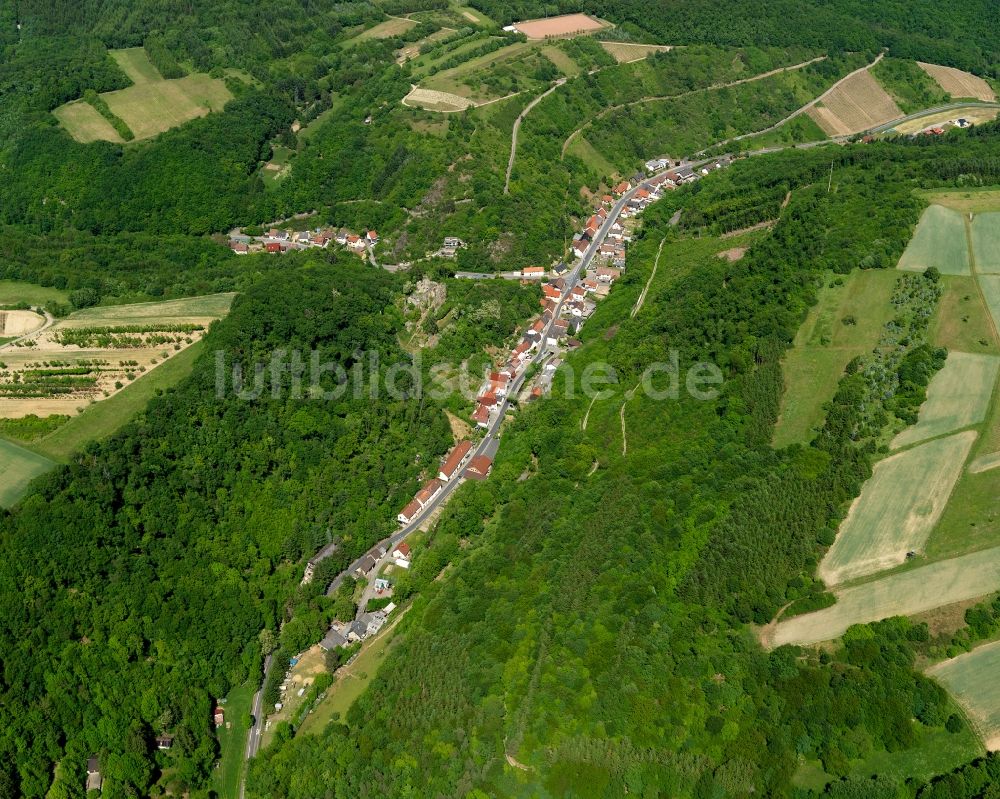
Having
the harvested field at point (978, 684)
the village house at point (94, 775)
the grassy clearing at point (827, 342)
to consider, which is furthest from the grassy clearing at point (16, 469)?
the harvested field at point (978, 684)

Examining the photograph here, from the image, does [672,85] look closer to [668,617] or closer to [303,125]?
[303,125]

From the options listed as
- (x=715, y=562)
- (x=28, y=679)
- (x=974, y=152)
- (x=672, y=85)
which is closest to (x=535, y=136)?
(x=672, y=85)

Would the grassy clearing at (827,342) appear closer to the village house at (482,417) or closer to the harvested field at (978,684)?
the harvested field at (978,684)

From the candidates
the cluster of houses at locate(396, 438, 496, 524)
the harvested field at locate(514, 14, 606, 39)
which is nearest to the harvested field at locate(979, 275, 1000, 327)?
the cluster of houses at locate(396, 438, 496, 524)

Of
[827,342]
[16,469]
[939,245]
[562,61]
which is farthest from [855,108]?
[16,469]

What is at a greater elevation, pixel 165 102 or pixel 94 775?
pixel 165 102

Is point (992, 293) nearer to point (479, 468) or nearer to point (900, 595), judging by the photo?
point (900, 595)
